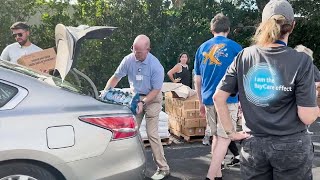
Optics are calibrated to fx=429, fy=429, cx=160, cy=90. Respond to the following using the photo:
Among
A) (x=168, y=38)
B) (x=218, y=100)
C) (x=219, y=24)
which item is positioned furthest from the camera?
(x=168, y=38)

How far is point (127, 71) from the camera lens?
16.6 feet

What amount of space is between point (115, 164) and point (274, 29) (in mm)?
1646

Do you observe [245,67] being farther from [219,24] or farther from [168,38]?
[168,38]

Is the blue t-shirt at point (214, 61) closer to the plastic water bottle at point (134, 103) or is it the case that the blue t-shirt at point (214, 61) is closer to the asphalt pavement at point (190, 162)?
the plastic water bottle at point (134, 103)

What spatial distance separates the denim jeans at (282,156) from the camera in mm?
2441

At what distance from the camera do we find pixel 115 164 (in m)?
3.37

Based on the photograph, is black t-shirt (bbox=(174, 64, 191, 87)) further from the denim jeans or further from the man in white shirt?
the denim jeans

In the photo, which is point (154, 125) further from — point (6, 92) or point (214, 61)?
point (6, 92)

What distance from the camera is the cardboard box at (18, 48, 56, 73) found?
18.6ft

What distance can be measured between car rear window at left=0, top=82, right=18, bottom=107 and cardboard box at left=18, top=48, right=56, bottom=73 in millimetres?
2450

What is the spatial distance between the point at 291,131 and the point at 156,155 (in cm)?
269

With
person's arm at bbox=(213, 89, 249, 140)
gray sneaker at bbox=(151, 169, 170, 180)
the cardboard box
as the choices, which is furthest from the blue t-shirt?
the cardboard box

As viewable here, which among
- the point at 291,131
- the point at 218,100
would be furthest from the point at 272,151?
the point at 218,100

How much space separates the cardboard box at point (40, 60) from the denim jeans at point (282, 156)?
12.6 ft
